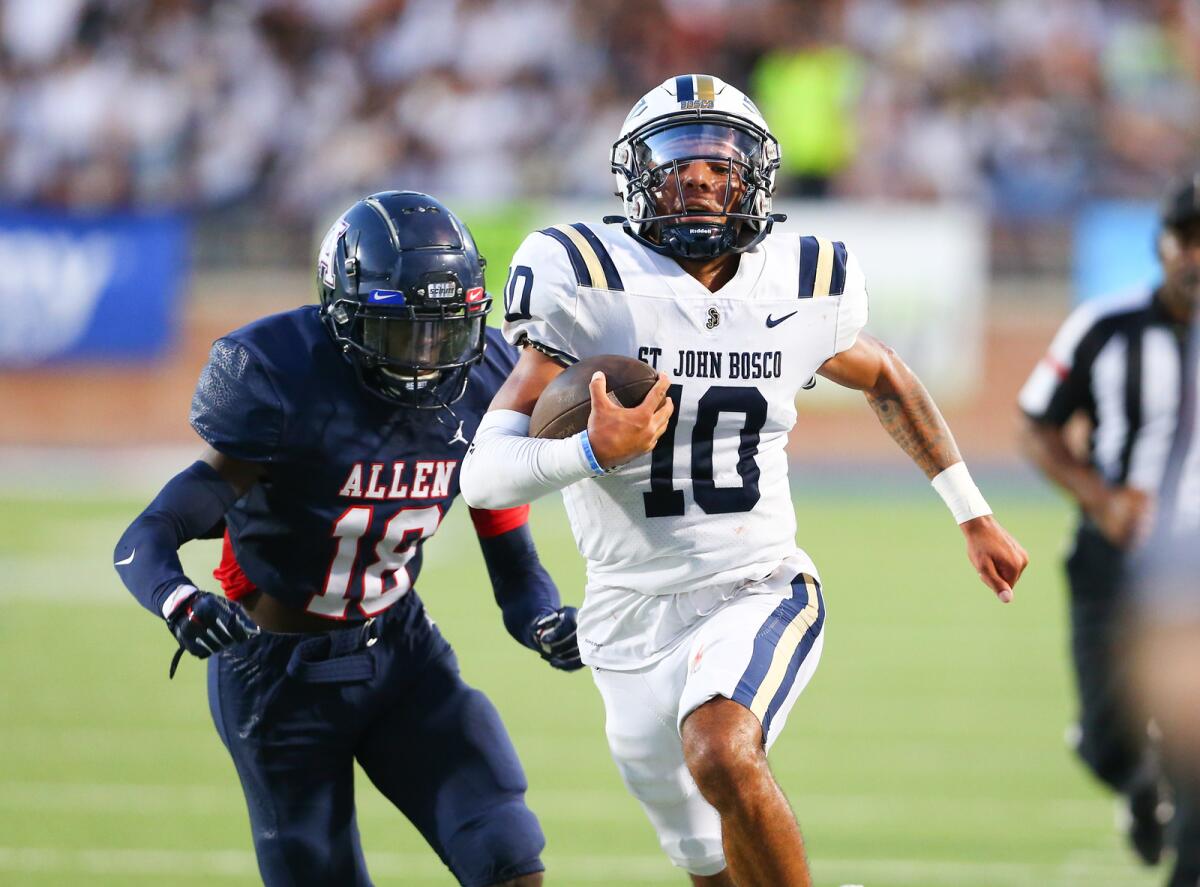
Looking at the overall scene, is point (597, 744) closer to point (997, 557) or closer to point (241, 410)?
point (997, 557)

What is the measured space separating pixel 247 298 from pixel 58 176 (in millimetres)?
1764

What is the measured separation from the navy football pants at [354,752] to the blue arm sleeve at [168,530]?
37cm

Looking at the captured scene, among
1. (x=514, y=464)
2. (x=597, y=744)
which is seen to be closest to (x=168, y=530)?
(x=514, y=464)

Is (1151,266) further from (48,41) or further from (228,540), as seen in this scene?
(228,540)

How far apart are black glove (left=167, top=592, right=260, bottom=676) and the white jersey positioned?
795 mm

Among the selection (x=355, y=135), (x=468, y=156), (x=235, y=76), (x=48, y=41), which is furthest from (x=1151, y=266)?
(x=48, y=41)

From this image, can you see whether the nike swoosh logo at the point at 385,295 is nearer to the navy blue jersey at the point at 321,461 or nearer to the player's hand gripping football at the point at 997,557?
the navy blue jersey at the point at 321,461

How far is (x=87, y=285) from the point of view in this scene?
12.8 meters

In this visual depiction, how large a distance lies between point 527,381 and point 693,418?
0.33m

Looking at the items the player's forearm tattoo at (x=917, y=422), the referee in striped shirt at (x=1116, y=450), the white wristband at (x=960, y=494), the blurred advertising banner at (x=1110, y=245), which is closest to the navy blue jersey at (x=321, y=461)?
the player's forearm tattoo at (x=917, y=422)

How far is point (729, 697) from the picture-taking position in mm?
3410

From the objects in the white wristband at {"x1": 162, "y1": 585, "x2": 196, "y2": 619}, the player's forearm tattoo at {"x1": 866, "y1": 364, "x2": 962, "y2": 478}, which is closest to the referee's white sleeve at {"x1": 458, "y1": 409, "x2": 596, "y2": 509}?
the white wristband at {"x1": 162, "y1": 585, "x2": 196, "y2": 619}

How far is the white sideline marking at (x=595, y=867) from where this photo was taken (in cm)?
516

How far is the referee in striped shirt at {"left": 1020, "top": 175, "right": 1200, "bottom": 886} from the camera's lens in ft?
17.2
